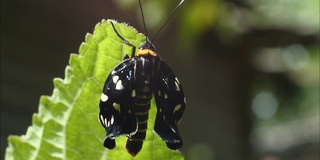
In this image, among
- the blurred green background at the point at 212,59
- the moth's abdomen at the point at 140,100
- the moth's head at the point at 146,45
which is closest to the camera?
the moth's abdomen at the point at 140,100

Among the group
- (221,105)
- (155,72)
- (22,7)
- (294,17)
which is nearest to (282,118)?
(221,105)

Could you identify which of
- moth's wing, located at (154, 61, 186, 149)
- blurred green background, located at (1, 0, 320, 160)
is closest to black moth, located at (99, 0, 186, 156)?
moth's wing, located at (154, 61, 186, 149)

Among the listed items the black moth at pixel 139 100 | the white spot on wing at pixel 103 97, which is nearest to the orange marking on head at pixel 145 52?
the black moth at pixel 139 100

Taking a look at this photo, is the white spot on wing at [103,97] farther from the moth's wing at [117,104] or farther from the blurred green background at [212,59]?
the blurred green background at [212,59]

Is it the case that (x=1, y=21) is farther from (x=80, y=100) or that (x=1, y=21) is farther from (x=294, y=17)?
(x=80, y=100)

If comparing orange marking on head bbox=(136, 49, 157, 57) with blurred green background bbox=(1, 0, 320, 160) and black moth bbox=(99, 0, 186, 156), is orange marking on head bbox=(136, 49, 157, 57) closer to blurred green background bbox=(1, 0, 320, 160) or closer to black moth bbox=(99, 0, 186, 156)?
black moth bbox=(99, 0, 186, 156)

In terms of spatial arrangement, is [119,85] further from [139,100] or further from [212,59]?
[212,59]
